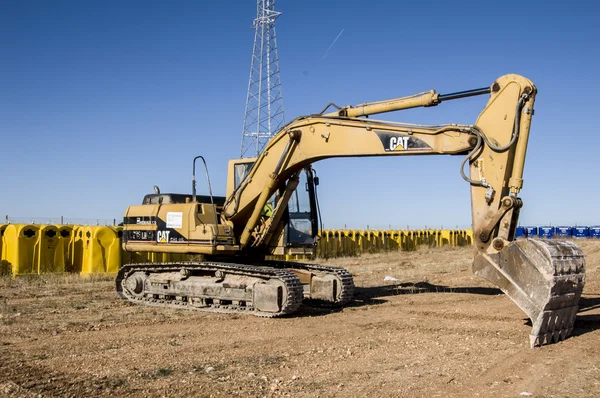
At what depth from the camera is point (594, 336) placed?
31.0 ft

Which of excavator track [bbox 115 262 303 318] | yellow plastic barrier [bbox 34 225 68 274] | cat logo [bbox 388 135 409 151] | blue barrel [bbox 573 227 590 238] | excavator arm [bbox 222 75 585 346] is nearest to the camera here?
excavator arm [bbox 222 75 585 346]

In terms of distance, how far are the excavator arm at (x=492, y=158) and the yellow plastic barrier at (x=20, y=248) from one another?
1006cm

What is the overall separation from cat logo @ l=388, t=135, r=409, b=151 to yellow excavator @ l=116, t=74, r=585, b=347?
2 centimetres

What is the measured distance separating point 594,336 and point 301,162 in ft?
20.2

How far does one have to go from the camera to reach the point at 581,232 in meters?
64.4

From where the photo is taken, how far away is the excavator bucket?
8.68 m

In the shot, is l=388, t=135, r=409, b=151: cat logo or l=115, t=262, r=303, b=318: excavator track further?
l=115, t=262, r=303, b=318: excavator track

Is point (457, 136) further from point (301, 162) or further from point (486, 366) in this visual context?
point (486, 366)

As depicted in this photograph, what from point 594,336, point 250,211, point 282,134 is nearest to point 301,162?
point 282,134

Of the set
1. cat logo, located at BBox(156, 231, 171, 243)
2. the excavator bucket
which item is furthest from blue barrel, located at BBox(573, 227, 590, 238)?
the excavator bucket

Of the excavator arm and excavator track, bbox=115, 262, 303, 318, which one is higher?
the excavator arm

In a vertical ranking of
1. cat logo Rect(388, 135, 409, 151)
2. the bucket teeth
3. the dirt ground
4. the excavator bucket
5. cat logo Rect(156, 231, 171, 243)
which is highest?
cat logo Rect(388, 135, 409, 151)

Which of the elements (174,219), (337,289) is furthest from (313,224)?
(174,219)

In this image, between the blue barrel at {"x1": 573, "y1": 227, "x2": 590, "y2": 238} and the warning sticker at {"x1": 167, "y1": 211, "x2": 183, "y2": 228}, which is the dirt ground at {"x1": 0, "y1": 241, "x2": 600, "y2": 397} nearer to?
the warning sticker at {"x1": 167, "y1": 211, "x2": 183, "y2": 228}
